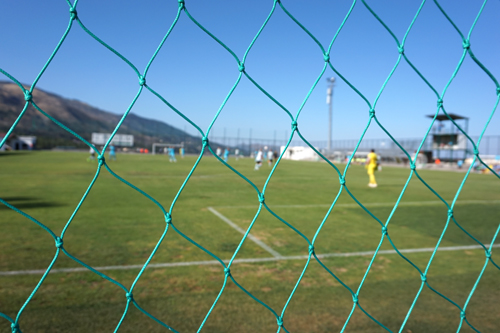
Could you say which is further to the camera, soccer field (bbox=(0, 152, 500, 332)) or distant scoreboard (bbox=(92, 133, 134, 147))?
distant scoreboard (bbox=(92, 133, 134, 147))

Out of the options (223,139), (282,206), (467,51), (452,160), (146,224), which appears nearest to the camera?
(467,51)

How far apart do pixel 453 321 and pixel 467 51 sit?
2.21m

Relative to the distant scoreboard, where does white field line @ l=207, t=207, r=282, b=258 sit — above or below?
below

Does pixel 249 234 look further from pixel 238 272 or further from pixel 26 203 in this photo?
pixel 26 203

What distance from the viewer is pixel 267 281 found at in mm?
3676

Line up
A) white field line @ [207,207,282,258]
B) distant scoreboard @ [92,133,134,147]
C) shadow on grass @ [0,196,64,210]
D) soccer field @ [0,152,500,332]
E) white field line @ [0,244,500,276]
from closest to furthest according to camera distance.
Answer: soccer field @ [0,152,500,332], white field line @ [0,244,500,276], white field line @ [207,207,282,258], shadow on grass @ [0,196,64,210], distant scoreboard @ [92,133,134,147]

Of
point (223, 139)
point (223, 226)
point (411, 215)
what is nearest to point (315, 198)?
point (411, 215)

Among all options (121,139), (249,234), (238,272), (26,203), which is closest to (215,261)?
(238,272)

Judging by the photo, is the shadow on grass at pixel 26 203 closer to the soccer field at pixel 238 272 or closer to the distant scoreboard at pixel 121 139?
the soccer field at pixel 238 272

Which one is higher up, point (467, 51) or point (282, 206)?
point (467, 51)

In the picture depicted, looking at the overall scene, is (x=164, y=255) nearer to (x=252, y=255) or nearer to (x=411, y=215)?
(x=252, y=255)

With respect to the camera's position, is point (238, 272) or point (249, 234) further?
point (249, 234)

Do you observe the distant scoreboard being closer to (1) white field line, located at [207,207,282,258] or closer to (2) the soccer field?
(2) the soccer field

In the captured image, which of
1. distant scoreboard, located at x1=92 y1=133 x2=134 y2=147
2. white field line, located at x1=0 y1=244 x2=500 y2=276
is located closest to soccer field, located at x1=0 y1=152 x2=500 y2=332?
white field line, located at x1=0 y1=244 x2=500 y2=276
